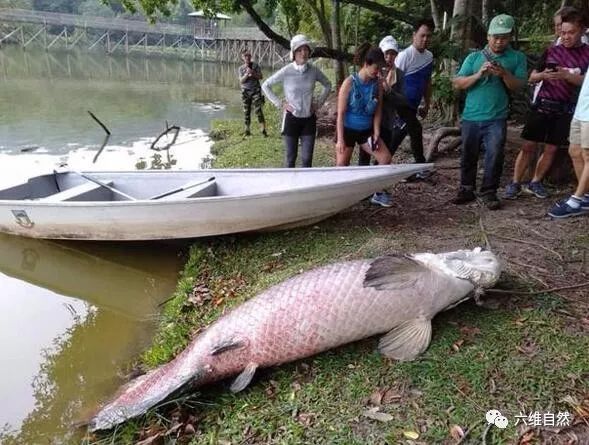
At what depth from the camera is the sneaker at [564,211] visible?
4.86m

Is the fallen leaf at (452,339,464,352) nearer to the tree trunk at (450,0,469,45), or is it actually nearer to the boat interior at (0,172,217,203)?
the boat interior at (0,172,217,203)

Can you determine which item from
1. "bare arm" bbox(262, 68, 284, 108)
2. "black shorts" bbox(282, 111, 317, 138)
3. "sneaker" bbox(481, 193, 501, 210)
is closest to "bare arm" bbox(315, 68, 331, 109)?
"black shorts" bbox(282, 111, 317, 138)

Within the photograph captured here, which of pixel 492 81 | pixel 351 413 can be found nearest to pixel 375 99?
pixel 492 81

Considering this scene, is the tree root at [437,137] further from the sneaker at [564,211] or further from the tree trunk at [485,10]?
the sneaker at [564,211]

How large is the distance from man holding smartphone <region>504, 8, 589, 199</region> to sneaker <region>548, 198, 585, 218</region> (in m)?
0.66

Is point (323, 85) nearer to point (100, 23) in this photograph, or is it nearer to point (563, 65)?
point (563, 65)

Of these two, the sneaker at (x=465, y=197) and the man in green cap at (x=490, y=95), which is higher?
the man in green cap at (x=490, y=95)

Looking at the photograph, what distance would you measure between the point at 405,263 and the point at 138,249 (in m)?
4.08

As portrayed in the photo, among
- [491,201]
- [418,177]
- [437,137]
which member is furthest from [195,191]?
[437,137]

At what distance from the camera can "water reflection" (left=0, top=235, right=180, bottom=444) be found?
12.8 ft

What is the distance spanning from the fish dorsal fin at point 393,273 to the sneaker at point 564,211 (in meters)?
2.41

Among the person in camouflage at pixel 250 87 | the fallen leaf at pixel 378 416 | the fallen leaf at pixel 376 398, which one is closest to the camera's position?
A: the fallen leaf at pixel 378 416

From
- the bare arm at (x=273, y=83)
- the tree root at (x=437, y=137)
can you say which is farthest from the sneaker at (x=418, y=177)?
the bare arm at (x=273, y=83)

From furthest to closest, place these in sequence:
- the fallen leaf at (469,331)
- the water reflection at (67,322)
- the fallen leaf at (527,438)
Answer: the water reflection at (67,322) < the fallen leaf at (469,331) < the fallen leaf at (527,438)
